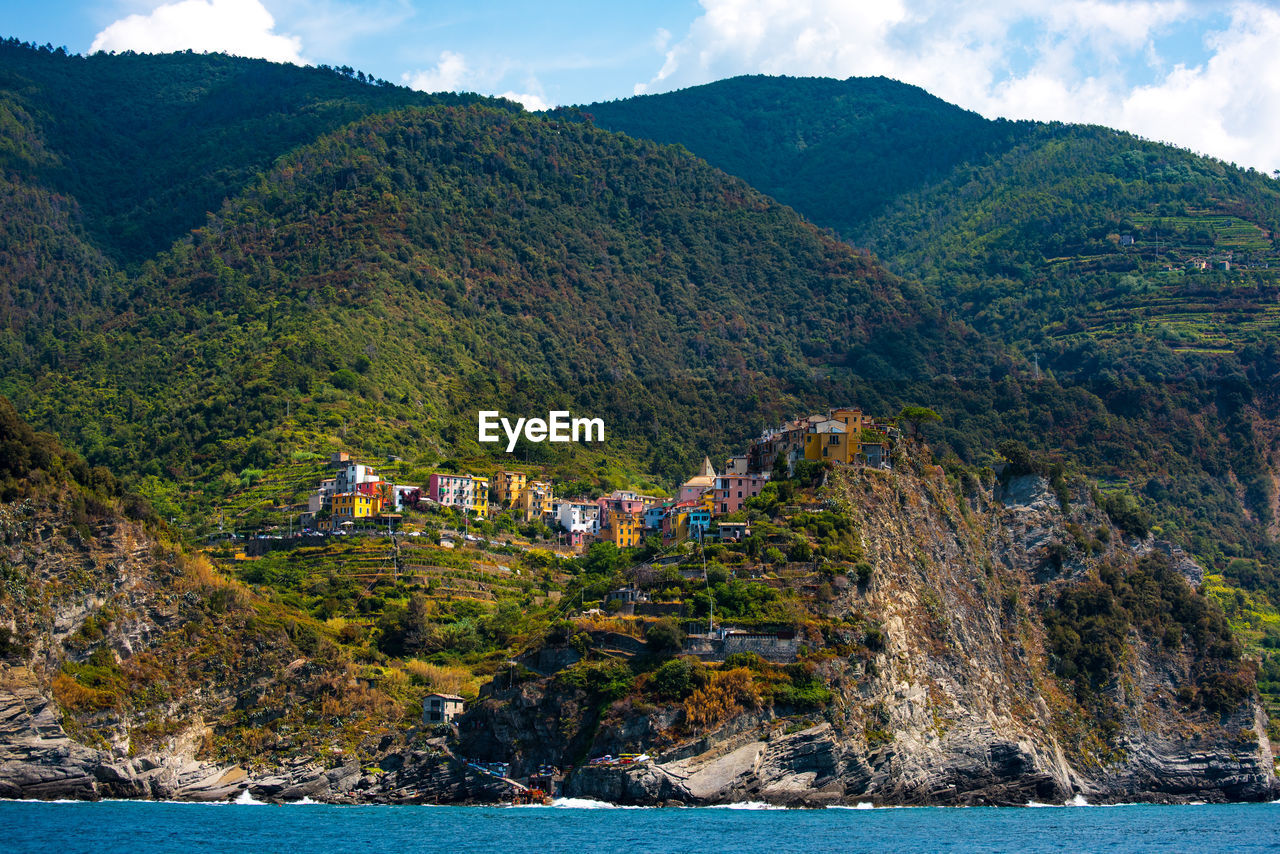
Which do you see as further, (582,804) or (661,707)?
(582,804)

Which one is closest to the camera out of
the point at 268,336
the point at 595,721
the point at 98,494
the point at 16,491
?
the point at 595,721

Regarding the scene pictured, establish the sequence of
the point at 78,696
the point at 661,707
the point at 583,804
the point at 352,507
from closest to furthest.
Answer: the point at 661,707, the point at 583,804, the point at 78,696, the point at 352,507

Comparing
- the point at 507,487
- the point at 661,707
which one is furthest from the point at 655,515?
the point at 661,707

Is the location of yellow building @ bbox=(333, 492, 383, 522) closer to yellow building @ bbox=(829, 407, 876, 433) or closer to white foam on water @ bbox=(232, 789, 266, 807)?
yellow building @ bbox=(829, 407, 876, 433)

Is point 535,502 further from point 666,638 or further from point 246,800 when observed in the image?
point 666,638

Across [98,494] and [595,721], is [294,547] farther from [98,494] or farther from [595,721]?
[595,721]

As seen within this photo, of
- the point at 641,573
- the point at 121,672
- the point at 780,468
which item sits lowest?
the point at 121,672

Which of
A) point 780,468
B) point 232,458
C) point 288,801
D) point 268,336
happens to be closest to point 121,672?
point 288,801
